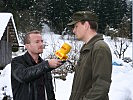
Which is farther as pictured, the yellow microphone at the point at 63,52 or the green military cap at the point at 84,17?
the yellow microphone at the point at 63,52

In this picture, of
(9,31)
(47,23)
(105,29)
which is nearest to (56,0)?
(47,23)

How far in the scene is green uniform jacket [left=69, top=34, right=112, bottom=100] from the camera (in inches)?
110

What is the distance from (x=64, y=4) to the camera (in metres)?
49.0

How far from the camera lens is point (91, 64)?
2.92 metres

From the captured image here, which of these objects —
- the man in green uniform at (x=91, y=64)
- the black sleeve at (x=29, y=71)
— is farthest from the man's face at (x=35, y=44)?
the man in green uniform at (x=91, y=64)

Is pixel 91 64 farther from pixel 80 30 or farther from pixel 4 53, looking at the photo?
pixel 4 53

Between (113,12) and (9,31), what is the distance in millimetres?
30898

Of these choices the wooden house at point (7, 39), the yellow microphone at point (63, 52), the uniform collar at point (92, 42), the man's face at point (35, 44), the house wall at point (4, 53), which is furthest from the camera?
the house wall at point (4, 53)

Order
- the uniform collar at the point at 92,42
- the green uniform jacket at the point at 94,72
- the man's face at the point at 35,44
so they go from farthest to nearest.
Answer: the man's face at the point at 35,44 < the uniform collar at the point at 92,42 < the green uniform jacket at the point at 94,72

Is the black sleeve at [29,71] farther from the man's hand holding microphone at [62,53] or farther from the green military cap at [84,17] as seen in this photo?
the green military cap at [84,17]

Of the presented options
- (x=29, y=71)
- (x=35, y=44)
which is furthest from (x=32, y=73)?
(x=35, y=44)

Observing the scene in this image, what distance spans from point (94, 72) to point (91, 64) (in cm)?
11

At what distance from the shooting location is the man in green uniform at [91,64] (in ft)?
9.20

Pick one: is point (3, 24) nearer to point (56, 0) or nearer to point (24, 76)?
point (24, 76)
